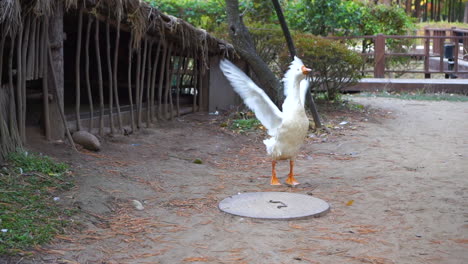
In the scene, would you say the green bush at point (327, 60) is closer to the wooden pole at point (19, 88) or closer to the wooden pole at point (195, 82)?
the wooden pole at point (195, 82)

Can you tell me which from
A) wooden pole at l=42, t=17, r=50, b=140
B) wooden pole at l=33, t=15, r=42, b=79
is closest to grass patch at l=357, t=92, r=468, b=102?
wooden pole at l=42, t=17, r=50, b=140

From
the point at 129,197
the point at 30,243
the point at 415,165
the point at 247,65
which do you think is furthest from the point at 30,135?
the point at 247,65

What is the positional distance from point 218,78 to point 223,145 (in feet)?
10.5

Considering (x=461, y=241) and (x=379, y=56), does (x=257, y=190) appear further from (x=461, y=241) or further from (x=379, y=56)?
(x=379, y=56)

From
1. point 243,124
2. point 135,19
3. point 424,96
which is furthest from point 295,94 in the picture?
point 424,96

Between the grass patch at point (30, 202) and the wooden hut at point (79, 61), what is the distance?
327 millimetres

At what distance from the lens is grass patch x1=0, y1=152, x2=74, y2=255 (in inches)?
166

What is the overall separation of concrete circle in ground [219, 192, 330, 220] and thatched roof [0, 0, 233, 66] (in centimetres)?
284

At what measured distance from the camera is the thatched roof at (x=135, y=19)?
236 inches

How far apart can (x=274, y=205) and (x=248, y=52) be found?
5.64 meters

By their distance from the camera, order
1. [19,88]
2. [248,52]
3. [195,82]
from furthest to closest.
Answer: [195,82]
[248,52]
[19,88]

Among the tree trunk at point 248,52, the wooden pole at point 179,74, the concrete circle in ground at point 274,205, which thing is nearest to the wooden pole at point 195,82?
the wooden pole at point 179,74

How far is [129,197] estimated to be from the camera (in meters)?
5.70

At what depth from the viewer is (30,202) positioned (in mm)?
4918
